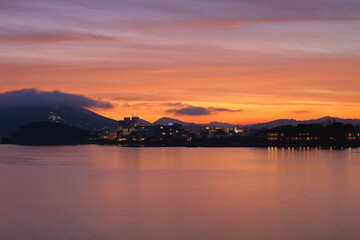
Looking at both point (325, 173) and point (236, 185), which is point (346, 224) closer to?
point (236, 185)

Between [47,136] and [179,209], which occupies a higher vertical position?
[47,136]

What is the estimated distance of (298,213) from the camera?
1684 cm

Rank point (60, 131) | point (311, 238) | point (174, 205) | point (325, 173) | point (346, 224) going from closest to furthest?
point (311, 238)
point (346, 224)
point (174, 205)
point (325, 173)
point (60, 131)

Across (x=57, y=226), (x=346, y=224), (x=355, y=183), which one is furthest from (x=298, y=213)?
(x=355, y=183)

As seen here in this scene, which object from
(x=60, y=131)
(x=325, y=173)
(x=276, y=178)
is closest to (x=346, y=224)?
(x=276, y=178)

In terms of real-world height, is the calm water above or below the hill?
below

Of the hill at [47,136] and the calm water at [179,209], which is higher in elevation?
the hill at [47,136]

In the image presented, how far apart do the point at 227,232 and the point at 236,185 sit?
42.2 ft

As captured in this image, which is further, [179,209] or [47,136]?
[47,136]

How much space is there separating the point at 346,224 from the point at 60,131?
600ft

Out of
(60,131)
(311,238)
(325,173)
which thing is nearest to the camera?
(311,238)

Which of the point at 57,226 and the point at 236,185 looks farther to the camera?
the point at 236,185

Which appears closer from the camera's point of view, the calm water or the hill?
the calm water

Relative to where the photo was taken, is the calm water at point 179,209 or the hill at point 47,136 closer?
the calm water at point 179,209
